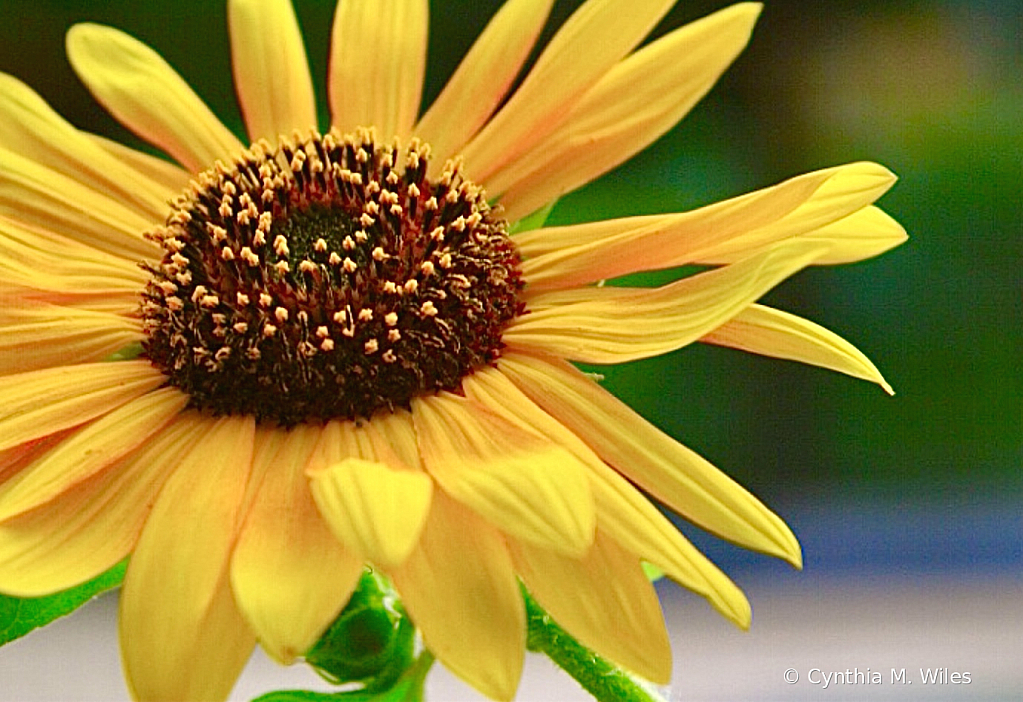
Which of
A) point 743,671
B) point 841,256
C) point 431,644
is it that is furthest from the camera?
point 743,671

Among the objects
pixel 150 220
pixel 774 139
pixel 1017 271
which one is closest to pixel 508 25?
pixel 150 220

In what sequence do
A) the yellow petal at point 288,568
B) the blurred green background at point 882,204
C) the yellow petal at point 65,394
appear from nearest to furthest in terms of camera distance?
the yellow petal at point 288,568 < the yellow petal at point 65,394 < the blurred green background at point 882,204

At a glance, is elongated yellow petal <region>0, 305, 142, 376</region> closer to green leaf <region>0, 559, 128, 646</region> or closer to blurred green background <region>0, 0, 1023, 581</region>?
green leaf <region>0, 559, 128, 646</region>

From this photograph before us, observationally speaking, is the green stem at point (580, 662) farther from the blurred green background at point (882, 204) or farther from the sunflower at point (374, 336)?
the blurred green background at point (882, 204)

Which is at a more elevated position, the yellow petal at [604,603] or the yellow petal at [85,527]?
the yellow petal at [604,603]

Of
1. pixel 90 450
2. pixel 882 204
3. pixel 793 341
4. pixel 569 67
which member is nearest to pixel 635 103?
pixel 569 67

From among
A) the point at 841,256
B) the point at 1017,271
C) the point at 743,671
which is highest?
the point at 841,256

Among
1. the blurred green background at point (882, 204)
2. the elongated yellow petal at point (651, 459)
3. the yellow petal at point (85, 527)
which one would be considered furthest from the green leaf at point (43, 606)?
the blurred green background at point (882, 204)

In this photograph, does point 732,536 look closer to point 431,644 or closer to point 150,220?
point 431,644
